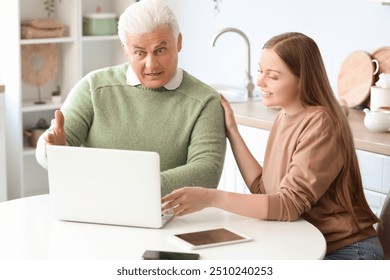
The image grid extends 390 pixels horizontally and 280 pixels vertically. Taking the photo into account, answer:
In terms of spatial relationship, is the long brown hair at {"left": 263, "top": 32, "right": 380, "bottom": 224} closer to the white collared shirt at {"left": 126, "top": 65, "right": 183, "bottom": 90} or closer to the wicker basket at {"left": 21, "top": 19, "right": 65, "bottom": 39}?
the white collared shirt at {"left": 126, "top": 65, "right": 183, "bottom": 90}

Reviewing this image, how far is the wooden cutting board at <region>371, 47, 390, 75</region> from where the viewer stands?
134 inches

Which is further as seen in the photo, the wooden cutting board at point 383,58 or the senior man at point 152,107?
the wooden cutting board at point 383,58

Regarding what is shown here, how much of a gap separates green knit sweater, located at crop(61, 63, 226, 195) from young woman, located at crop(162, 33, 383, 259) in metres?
0.27

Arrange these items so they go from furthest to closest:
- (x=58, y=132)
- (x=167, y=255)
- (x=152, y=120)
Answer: (x=152, y=120) < (x=58, y=132) < (x=167, y=255)

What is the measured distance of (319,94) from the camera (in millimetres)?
2145

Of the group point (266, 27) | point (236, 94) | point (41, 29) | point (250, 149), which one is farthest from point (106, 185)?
point (41, 29)

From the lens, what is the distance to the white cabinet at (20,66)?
4309 millimetres

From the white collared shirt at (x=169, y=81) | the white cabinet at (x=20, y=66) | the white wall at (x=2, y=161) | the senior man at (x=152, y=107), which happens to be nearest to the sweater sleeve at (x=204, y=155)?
the senior man at (x=152, y=107)

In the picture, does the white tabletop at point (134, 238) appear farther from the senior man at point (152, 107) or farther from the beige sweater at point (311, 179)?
the senior man at point (152, 107)

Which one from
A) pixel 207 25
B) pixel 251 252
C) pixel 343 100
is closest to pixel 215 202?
pixel 251 252

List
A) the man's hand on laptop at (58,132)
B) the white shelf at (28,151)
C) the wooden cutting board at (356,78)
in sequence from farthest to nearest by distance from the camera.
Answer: the white shelf at (28,151) < the wooden cutting board at (356,78) < the man's hand on laptop at (58,132)

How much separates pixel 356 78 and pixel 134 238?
74.2 inches

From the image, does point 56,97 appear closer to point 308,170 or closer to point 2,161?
point 2,161

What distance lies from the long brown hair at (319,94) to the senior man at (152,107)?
1.07 ft
